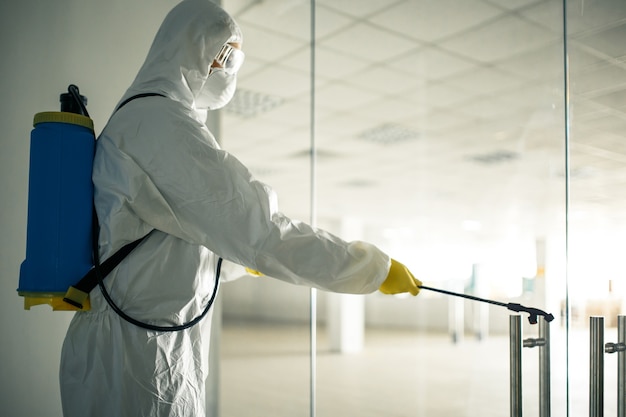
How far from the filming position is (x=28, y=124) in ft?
6.41

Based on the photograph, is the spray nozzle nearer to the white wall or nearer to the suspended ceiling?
the white wall

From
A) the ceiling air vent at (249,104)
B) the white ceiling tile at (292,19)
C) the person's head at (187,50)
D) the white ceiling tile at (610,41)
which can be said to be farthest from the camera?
the ceiling air vent at (249,104)

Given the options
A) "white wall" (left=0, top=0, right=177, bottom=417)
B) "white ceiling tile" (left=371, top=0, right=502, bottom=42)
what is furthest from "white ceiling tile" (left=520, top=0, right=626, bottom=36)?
"white wall" (left=0, top=0, right=177, bottom=417)

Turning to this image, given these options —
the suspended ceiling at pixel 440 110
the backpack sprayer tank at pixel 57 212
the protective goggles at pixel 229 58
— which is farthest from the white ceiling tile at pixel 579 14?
the backpack sprayer tank at pixel 57 212

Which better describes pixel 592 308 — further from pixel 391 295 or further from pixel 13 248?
pixel 13 248

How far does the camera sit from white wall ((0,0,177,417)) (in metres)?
1.91

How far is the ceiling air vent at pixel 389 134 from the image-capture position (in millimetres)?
1702

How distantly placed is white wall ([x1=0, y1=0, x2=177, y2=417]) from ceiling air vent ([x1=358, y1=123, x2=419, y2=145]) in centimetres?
105

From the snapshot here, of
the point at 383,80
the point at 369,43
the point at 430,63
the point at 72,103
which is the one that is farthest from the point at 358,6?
the point at 72,103

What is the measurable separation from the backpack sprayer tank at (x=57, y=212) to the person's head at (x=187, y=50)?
0.79 feet

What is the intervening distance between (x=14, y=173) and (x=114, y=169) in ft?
2.50

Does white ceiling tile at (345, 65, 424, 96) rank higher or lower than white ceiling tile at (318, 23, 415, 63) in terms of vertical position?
lower

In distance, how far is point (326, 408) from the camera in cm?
207

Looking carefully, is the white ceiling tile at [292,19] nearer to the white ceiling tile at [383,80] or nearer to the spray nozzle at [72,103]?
the white ceiling tile at [383,80]
